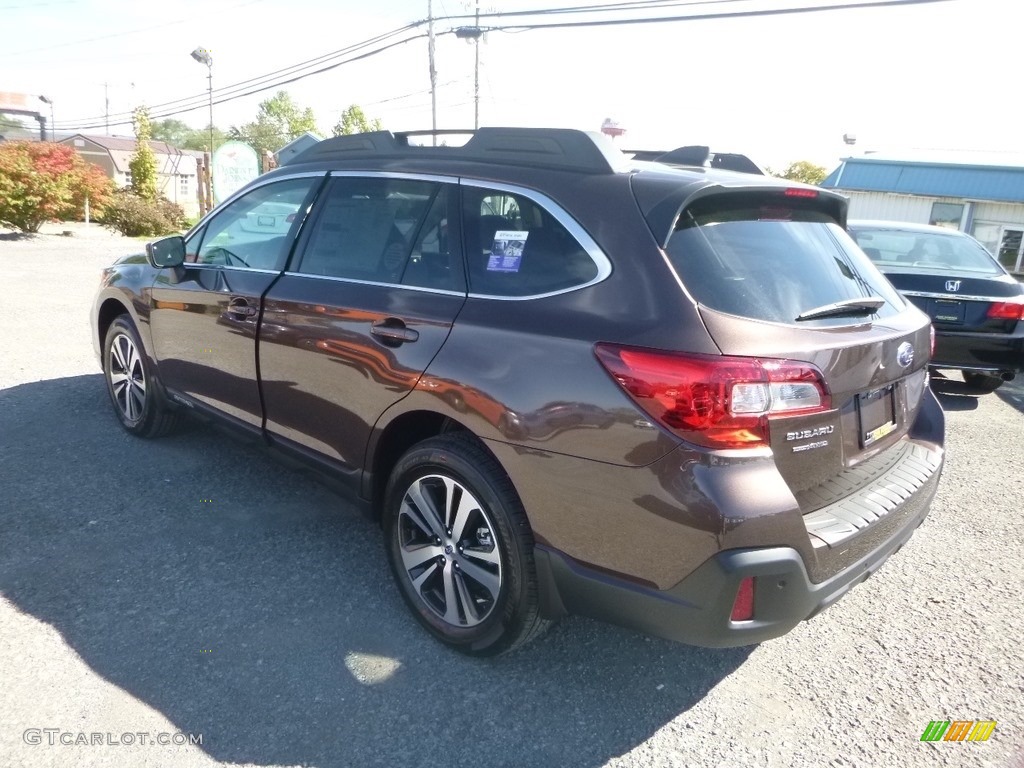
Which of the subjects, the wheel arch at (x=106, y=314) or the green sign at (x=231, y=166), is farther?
the green sign at (x=231, y=166)

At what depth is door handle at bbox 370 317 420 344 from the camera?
9.83 feet

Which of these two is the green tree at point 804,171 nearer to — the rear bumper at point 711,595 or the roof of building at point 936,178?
the roof of building at point 936,178

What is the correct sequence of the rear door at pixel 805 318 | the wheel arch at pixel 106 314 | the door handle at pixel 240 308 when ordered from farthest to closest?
the wheel arch at pixel 106 314 < the door handle at pixel 240 308 < the rear door at pixel 805 318

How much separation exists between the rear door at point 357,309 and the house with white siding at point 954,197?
108 feet

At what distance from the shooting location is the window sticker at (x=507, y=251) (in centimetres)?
281

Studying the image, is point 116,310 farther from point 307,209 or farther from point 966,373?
point 966,373

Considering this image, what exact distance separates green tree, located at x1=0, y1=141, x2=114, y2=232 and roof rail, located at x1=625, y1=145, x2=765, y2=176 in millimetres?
20698

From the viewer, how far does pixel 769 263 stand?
8.80 ft

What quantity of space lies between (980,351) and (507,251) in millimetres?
5454

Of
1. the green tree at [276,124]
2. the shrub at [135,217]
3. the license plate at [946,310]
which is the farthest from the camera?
the green tree at [276,124]

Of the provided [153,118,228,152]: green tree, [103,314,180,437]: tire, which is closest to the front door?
[103,314,180,437]: tire

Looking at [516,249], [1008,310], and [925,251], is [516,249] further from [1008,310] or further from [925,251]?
[925,251]

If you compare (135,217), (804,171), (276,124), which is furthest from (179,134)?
(135,217)

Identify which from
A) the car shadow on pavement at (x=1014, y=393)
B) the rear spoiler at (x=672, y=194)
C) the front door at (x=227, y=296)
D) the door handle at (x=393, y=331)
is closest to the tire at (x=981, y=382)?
the car shadow on pavement at (x=1014, y=393)
